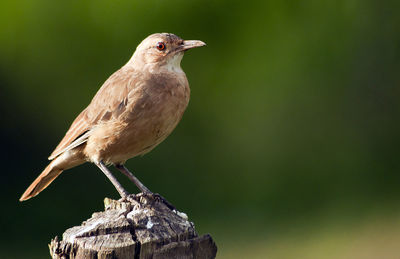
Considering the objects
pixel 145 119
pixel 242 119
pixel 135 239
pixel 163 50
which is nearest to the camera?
pixel 135 239

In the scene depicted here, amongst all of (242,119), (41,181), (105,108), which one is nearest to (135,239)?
(105,108)

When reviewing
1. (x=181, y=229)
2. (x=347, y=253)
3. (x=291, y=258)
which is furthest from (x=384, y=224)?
(x=181, y=229)

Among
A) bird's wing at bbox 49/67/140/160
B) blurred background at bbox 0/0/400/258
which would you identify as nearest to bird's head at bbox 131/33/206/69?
bird's wing at bbox 49/67/140/160

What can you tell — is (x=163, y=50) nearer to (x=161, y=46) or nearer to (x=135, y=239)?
(x=161, y=46)

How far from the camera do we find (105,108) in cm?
545

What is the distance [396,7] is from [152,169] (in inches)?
182

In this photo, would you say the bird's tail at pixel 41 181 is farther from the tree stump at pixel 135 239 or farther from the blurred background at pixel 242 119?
the blurred background at pixel 242 119

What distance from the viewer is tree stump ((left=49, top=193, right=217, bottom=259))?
348 centimetres

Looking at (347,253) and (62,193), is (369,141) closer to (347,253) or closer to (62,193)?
(347,253)

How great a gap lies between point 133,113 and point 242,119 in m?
4.71

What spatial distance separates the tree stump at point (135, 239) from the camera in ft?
11.4

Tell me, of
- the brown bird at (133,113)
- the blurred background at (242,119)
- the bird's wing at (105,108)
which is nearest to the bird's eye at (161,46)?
the brown bird at (133,113)

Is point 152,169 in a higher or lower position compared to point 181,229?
lower

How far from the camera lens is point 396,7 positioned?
34.4 feet
